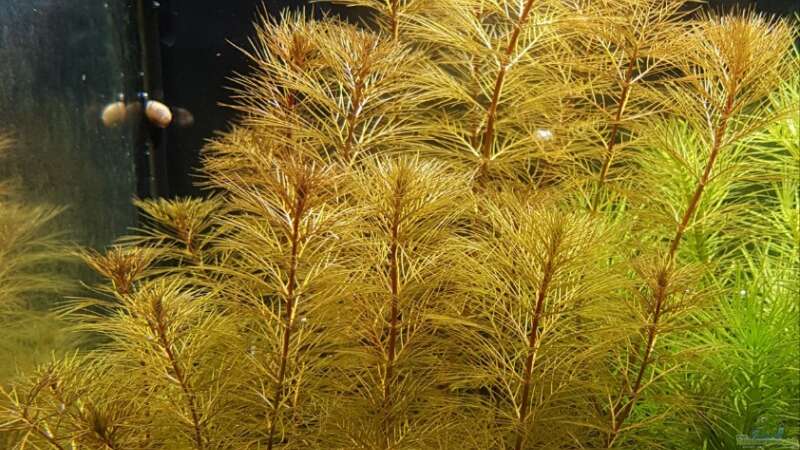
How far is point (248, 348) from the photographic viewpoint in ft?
5.41

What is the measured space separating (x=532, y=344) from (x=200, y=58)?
1381 millimetres

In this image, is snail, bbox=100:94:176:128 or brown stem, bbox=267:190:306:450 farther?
snail, bbox=100:94:176:128

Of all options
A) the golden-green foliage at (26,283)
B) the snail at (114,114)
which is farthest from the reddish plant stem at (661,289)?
the snail at (114,114)

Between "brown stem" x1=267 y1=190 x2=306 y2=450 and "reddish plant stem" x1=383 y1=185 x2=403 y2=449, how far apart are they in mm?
199

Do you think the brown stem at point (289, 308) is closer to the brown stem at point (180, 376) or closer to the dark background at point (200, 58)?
the brown stem at point (180, 376)

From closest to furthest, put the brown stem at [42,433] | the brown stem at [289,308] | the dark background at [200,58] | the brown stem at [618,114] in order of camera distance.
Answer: the brown stem at [289,308]
the brown stem at [42,433]
the brown stem at [618,114]
the dark background at [200,58]

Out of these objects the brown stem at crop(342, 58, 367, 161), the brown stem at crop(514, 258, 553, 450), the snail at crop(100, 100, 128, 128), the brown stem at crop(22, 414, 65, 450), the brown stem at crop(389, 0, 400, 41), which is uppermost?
the brown stem at crop(389, 0, 400, 41)

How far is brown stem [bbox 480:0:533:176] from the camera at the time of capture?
66.9 inches

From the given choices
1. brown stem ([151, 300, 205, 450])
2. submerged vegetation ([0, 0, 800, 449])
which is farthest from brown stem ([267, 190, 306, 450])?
brown stem ([151, 300, 205, 450])

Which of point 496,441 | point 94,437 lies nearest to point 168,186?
point 94,437

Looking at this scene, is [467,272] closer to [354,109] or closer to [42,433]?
[354,109]

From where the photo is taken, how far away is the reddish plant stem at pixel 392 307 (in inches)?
56.4

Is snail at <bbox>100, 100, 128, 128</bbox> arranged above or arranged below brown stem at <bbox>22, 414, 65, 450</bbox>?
above

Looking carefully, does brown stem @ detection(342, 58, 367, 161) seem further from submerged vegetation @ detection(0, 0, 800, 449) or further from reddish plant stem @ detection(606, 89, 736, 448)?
reddish plant stem @ detection(606, 89, 736, 448)
